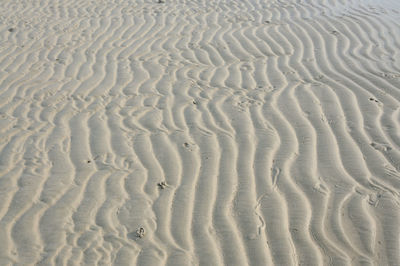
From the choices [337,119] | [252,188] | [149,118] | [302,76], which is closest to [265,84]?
[302,76]

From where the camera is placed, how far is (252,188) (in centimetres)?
338

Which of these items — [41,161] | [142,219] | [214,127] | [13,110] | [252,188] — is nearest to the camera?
[142,219]

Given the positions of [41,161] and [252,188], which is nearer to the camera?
[252,188]

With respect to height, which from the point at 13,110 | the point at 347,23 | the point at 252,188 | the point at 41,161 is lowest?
the point at 252,188

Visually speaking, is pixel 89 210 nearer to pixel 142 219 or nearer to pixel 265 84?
pixel 142 219

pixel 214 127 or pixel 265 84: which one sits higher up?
pixel 265 84

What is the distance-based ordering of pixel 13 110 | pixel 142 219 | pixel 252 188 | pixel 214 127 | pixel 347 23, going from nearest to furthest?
1. pixel 142 219
2. pixel 252 188
3. pixel 214 127
4. pixel 13 110
5. pixel 347 23

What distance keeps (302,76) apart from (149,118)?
204 cm

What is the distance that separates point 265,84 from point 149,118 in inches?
59.7

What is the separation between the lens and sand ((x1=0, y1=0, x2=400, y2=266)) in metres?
2.91

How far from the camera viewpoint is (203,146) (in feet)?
12.9

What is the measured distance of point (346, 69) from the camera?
17.9 feet

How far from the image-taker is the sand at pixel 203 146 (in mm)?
2912

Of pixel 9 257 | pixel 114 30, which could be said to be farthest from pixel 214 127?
pixel 114 30
